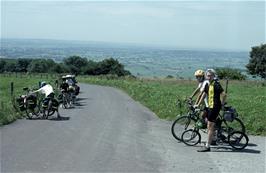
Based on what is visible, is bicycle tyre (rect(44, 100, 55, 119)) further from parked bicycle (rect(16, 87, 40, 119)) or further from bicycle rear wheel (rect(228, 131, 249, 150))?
bicycle rear wheel (rect(228, 131, 249, 150))

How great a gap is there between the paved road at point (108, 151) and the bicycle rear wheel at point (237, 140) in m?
0.23

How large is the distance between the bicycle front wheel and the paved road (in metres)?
0.21

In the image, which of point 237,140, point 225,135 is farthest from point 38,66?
point 237,140

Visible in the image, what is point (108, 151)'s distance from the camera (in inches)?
396

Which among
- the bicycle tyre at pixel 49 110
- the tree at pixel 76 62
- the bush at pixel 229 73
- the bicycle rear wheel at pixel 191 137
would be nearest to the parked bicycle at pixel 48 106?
the bicycle tyre at pixel 49 110

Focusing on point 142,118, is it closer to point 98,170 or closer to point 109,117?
point 109,117

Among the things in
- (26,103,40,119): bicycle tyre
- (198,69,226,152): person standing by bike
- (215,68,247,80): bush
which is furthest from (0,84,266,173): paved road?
(215,68,247,80): bush

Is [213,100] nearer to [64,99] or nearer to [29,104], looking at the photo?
[29,104]

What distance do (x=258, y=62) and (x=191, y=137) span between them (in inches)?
2885

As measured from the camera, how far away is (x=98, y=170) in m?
8.18

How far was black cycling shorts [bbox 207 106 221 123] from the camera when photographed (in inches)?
405

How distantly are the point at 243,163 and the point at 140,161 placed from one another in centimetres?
223

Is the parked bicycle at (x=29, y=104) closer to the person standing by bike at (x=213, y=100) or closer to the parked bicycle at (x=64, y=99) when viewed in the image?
the parked bicycle at (x=64, y=99)

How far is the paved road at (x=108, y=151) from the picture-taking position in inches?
338
